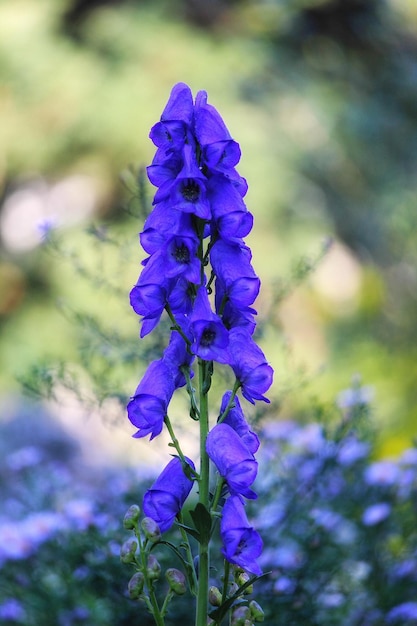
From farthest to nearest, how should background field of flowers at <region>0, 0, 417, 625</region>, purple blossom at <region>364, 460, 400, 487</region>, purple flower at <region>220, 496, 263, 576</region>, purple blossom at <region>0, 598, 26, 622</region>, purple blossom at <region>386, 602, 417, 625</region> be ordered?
background field of flowers at <region>0, 0, 417, 625</region> < purple blossom at <region>364, 460, 400, 487</region> < purple blossom at <region>0, 598, 26, 622</region> < purple blossom at <region>386, 602, 417, 625</region> < purple flower at <region>220, 496, 263, 576</region>

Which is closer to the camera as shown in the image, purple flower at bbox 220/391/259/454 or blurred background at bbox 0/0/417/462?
purple flower at bbox 220/391/259/454

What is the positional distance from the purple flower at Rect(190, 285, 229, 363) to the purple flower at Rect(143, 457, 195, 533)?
0.16m

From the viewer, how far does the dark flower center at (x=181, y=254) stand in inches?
43.5

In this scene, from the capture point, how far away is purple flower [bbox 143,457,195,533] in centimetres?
112

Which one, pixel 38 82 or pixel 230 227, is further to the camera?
pixel 38 82

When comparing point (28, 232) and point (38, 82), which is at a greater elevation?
point (38, 82)

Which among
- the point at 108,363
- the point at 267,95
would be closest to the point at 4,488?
the point at 108,363

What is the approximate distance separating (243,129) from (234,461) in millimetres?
8181

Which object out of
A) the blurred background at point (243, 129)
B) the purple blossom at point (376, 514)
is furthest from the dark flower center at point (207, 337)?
the blurred background at point (243, 129)

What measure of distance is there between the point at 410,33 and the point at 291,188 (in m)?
2.71

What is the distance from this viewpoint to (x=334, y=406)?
2195 millimetres

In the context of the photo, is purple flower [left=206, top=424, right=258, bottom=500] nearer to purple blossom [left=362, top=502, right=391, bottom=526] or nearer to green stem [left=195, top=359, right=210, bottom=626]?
green stem [left=195, top=359, right=210, bottom=626]

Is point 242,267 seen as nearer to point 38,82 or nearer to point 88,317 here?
point 88,317

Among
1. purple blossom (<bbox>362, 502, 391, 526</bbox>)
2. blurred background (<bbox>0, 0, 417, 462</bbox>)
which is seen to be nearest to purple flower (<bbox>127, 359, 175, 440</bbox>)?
purple blossom (<bbox>362, 502, 391, 526</bbox>)
